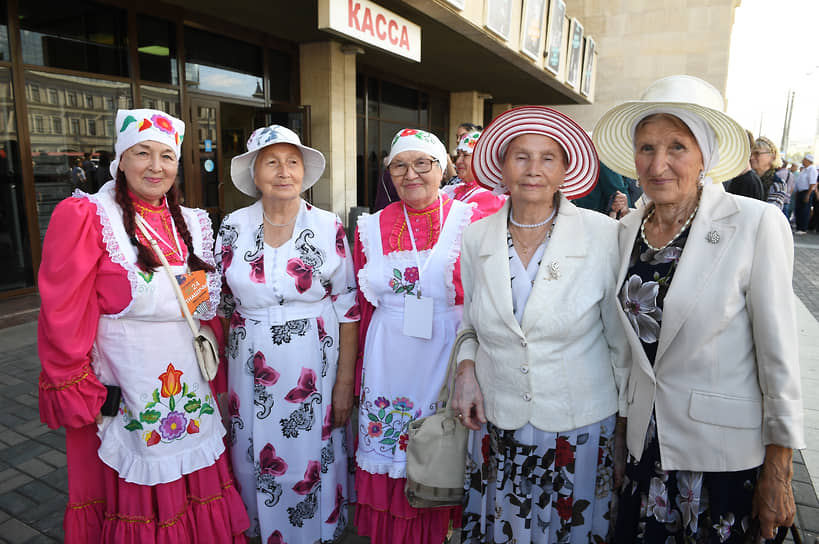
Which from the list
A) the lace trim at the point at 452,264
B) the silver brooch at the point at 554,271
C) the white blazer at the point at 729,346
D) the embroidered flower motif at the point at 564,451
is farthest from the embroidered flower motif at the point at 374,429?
the white blazer at the point at 729,346

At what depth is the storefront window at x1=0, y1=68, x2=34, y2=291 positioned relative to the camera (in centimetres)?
621

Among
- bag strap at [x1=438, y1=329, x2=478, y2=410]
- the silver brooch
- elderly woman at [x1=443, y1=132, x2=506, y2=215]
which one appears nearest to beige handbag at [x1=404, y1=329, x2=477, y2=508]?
bag strap at [x1=438, y1=329, x2=478, y2=410]

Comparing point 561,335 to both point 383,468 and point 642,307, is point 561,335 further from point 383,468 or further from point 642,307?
point 383,468

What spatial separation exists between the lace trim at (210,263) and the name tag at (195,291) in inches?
1.0

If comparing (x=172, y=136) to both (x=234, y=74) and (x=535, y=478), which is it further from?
(x=234, y=74)

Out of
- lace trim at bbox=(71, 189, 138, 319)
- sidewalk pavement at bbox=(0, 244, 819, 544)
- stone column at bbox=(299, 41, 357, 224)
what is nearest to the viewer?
lace trim at bbox=(71, 189, 138, 319)

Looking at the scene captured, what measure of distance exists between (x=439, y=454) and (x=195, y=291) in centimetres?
123

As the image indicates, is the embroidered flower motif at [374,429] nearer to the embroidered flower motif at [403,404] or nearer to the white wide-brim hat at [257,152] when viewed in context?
the embroidered flower motif at [403,404]

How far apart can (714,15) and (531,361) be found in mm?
27052

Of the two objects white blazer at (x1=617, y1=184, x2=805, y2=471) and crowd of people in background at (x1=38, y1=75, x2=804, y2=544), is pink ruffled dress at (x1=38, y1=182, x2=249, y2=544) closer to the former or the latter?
crowd of people in background at (x1=38, y1=75, x2=804, y2=544)

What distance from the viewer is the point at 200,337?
2.27 meters

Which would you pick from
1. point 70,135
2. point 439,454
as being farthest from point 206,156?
point 439,454

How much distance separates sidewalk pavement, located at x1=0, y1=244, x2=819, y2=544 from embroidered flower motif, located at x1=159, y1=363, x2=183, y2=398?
1215mm

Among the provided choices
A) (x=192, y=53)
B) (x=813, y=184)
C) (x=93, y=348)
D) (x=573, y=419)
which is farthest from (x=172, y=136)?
(x=813, y=184)
